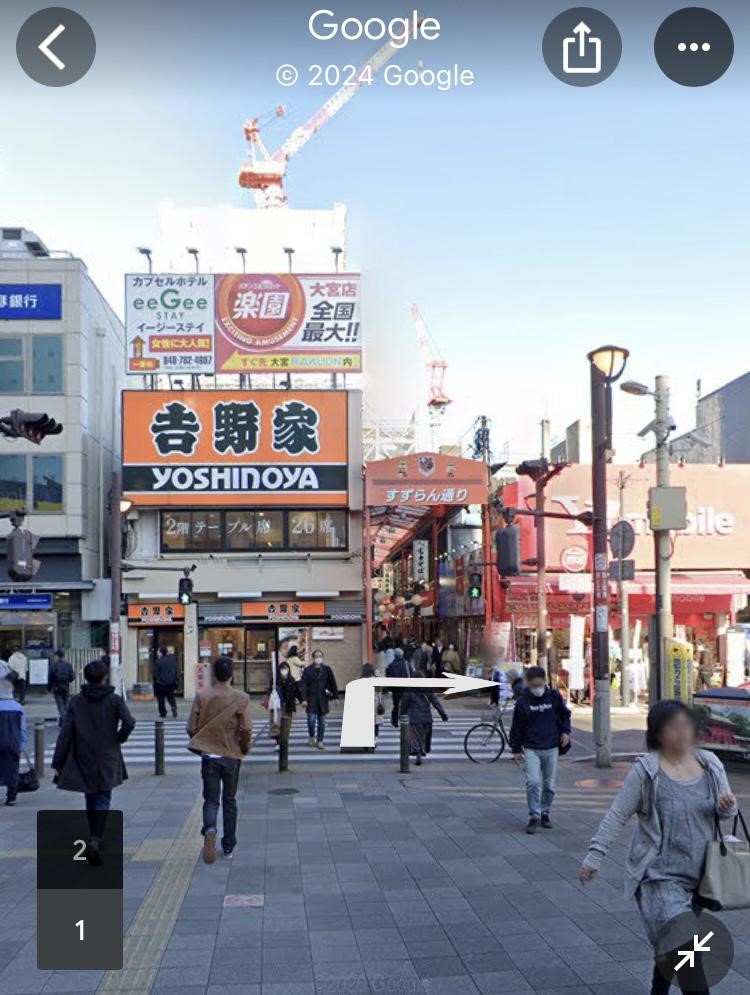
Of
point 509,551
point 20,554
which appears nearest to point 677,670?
point 509,551

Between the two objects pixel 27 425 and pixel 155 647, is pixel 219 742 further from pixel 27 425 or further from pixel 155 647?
→ pixel 155 647

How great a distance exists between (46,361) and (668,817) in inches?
1096

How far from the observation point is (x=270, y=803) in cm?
1116

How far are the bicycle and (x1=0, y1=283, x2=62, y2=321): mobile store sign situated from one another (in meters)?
20.3

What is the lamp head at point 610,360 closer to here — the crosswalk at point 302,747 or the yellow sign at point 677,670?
the yellow sign at point 677,670

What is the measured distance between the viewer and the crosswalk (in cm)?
1509

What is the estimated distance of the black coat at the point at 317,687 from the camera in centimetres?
1619

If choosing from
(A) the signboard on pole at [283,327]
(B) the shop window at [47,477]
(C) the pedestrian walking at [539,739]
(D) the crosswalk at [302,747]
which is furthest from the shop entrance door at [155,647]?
(C) the pedestrian walking at [539,739]

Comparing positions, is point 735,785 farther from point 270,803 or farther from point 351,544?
point 351,544

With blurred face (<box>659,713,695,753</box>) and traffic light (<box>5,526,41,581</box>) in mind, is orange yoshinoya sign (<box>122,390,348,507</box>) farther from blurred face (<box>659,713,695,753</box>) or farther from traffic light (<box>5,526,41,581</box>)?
blurred face (<box>659,713,695,753</box>)

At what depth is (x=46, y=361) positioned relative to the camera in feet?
95.1

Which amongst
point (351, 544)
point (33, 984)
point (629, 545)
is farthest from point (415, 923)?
point (351, 544)

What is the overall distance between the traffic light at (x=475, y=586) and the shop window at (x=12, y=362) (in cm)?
1527
